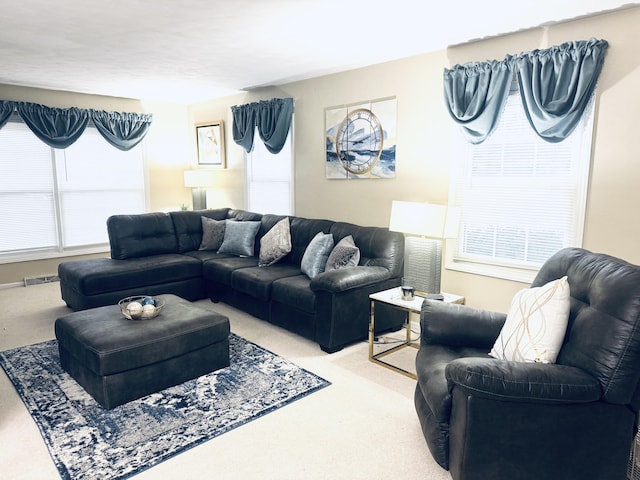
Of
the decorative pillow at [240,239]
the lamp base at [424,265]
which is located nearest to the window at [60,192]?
the decorative pillow at [240,239]

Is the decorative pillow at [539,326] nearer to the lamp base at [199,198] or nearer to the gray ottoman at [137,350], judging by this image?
the gray ottoman at [137,350]

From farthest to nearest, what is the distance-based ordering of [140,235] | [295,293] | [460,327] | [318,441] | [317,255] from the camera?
[140,235] → [317,255] → [295,293] → [460,327] → [318,441]

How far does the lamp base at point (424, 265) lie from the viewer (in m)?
3.33

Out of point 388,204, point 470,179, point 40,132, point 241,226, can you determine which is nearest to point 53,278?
point 40,132

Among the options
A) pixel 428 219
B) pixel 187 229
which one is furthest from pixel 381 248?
pixel 187 229

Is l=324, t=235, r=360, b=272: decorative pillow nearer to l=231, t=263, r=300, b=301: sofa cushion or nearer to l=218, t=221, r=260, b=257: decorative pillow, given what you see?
l=231, t=263, r=300, b=301: sofa cushion

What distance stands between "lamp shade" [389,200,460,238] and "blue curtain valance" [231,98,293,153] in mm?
2123

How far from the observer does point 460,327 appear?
8.05 feet

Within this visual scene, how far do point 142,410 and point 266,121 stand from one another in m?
3.53

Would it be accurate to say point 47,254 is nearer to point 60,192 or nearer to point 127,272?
point 60,192

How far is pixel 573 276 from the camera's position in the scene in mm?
2238

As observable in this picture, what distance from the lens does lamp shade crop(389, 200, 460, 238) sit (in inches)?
127

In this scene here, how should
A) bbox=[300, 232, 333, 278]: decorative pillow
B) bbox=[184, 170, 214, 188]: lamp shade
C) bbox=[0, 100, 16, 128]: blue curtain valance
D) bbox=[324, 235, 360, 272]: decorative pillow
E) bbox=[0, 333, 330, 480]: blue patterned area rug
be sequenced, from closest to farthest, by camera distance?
bbox=[0, 333, 330, 480]: blue patterned area rug → bbox=[324, 235, 360, 272]: decorative pillow → bbox=[300, 232, 333, 278]: decorative pillow → bbox=[0, 100, 16, 128]: blue curtain valance → bbox=[184, 170, 214, 188]: lamp shade

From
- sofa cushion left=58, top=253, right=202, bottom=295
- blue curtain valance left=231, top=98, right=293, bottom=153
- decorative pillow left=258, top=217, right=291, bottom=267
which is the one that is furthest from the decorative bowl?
blue curtain valance left=231, top=98, right=293, bottom=153
